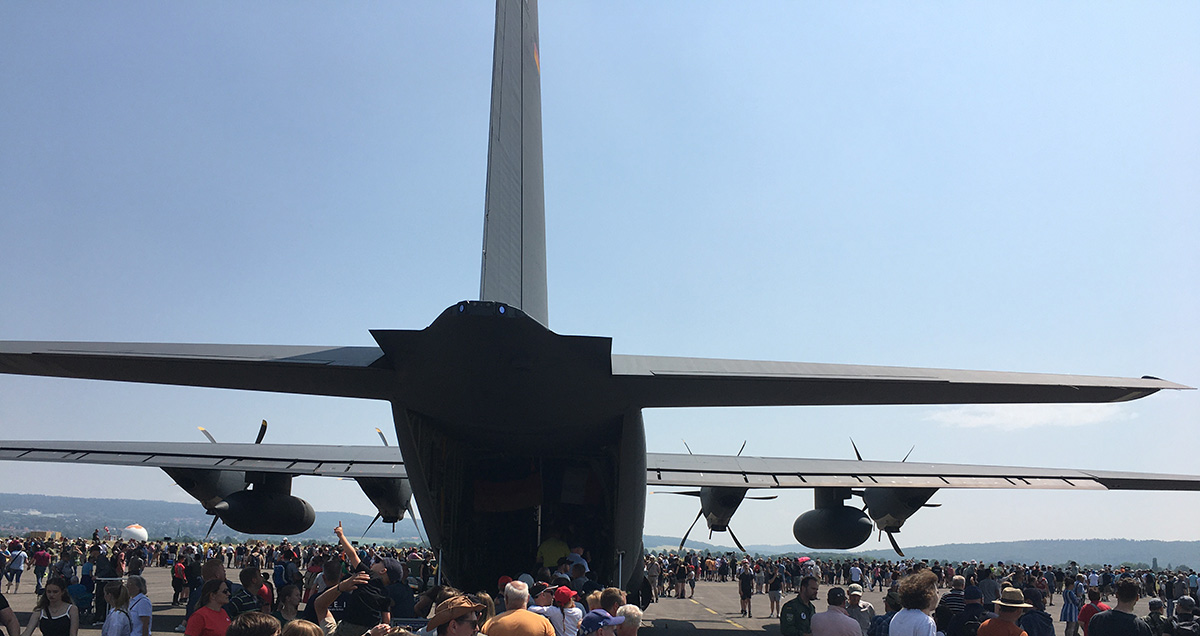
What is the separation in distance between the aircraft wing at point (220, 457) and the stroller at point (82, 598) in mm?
2528

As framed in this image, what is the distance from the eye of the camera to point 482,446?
10.1m

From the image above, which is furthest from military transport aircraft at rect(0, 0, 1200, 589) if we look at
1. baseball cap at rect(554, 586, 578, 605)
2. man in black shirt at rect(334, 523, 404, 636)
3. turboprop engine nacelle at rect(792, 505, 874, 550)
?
man in black shirt at rect(334, 523, 404, 636)

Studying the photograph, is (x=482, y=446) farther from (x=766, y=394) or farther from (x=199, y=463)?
(x=199, y=463)

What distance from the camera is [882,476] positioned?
51.9 feet

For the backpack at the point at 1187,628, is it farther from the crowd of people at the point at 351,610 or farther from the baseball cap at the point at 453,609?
the baseball cap at the point at 453,609

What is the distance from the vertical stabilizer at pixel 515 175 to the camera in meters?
8.41

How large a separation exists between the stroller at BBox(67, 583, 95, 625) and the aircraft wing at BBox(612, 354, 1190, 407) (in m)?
7.21

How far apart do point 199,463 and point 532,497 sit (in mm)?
7358

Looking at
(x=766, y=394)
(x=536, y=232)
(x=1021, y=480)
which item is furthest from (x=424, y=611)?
(x=1021, y=480)

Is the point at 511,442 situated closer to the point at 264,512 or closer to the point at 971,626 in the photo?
the point at 971,626

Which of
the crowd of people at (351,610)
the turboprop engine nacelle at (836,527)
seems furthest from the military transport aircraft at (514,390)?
the crowd of people at (351,610)

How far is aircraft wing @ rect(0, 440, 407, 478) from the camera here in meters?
14.8

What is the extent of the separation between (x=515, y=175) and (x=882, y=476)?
10664 millimetres

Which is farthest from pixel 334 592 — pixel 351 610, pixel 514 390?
pixel 514 390
